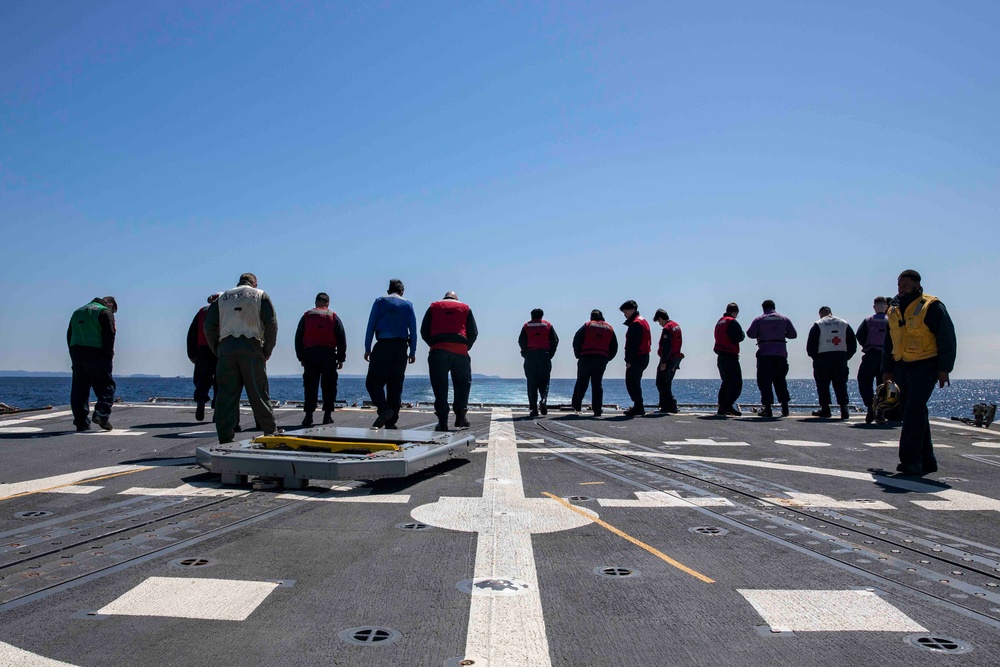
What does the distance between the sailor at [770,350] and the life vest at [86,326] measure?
1091 centimetres

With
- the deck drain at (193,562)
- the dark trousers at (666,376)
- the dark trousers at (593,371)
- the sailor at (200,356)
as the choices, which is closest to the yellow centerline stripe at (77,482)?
the deck drain at (193,562)

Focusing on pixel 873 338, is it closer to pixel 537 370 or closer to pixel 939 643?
pixel 537 370

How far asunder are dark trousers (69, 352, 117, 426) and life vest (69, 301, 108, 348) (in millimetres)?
200

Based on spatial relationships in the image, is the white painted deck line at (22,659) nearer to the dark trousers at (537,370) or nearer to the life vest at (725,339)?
the dark trousers at (537,370)

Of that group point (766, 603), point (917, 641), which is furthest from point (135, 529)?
point (917, 641)

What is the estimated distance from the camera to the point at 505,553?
3123mm

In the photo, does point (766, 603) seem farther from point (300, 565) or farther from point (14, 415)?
point (14, 415)

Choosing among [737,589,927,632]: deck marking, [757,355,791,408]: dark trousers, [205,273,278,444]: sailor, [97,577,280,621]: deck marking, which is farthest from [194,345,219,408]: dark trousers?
[737,589,927,632]: deck marking

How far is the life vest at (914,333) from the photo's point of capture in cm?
631

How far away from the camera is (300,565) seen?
2918 millimetres

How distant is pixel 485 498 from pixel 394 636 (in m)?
2.33

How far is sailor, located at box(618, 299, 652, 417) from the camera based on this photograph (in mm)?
13830

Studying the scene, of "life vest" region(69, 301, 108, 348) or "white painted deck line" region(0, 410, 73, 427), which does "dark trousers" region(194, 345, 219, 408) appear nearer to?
"life vest" region(69, 301, 108, 348)

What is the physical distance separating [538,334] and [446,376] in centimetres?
478
